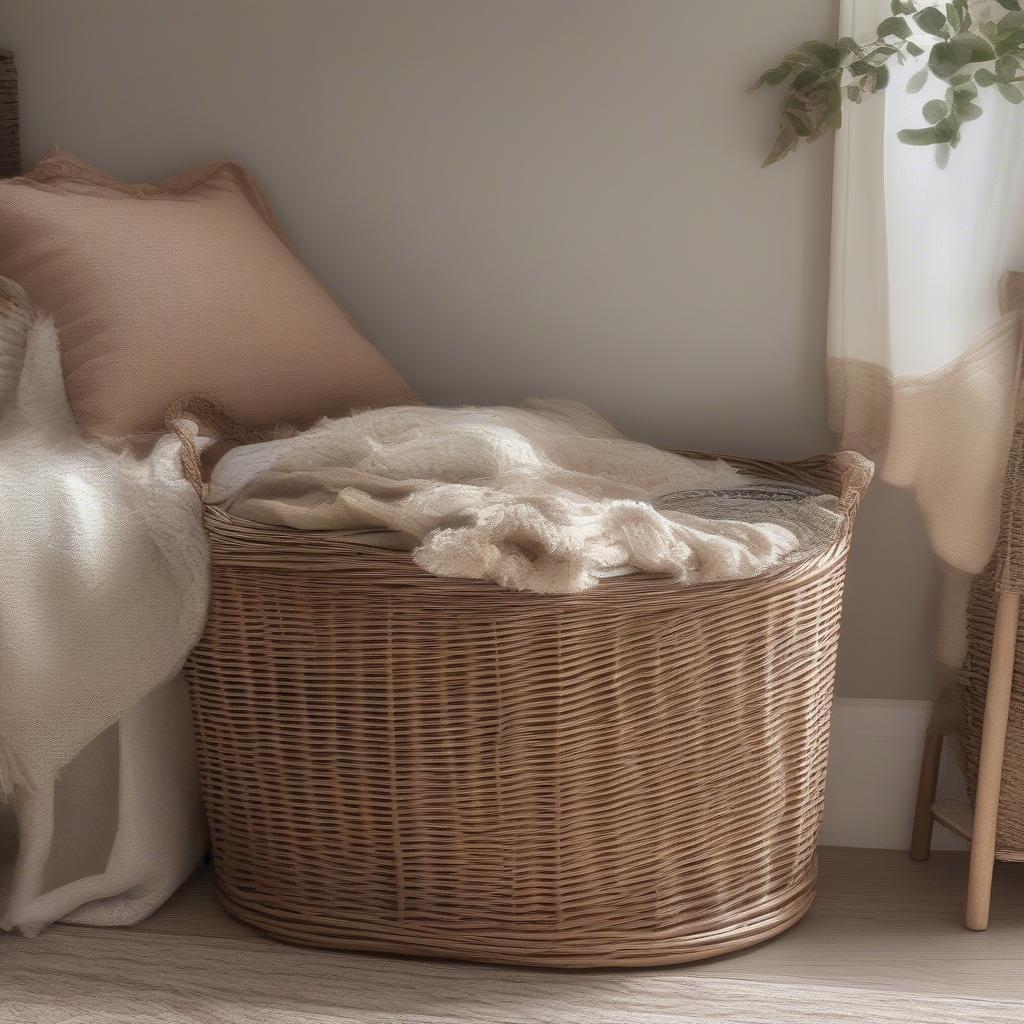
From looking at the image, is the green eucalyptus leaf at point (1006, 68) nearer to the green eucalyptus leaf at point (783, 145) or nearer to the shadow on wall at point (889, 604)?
the green eucalyptus leaf at point (783, 145)

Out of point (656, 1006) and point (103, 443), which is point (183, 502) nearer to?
point (103, 443)

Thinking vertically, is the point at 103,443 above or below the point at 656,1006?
above

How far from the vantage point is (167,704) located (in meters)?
1.40

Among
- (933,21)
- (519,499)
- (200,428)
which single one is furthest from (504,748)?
(933,21)

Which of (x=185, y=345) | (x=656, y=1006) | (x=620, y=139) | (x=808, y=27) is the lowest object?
(x=656, y=1006)

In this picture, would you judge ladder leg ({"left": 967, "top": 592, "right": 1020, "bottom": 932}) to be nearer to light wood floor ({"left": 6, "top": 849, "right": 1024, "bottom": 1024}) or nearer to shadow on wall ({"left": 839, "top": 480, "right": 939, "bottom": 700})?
light wood floor ({"left": 6, "top": 849, "right": 1024, "bottom": 1024})

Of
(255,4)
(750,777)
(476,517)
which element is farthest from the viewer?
(255,4)

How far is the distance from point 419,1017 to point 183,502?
23.1 inches

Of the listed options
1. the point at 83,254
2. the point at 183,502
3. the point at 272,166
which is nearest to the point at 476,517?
the point at 183,502

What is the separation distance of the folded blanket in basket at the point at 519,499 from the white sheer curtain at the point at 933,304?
175 mm

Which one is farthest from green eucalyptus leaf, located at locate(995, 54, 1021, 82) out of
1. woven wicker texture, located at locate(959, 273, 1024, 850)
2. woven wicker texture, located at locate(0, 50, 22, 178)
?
woven wicker texture, located at locate(0, 50, 22, 178)

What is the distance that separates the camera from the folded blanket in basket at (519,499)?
1111 millimetres

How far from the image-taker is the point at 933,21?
1.39m

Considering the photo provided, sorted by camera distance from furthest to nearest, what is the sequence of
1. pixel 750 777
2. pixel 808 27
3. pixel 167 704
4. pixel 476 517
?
pixel 808 27 < pixel 167 704 < pixel 750 777 < pixel 476 517
